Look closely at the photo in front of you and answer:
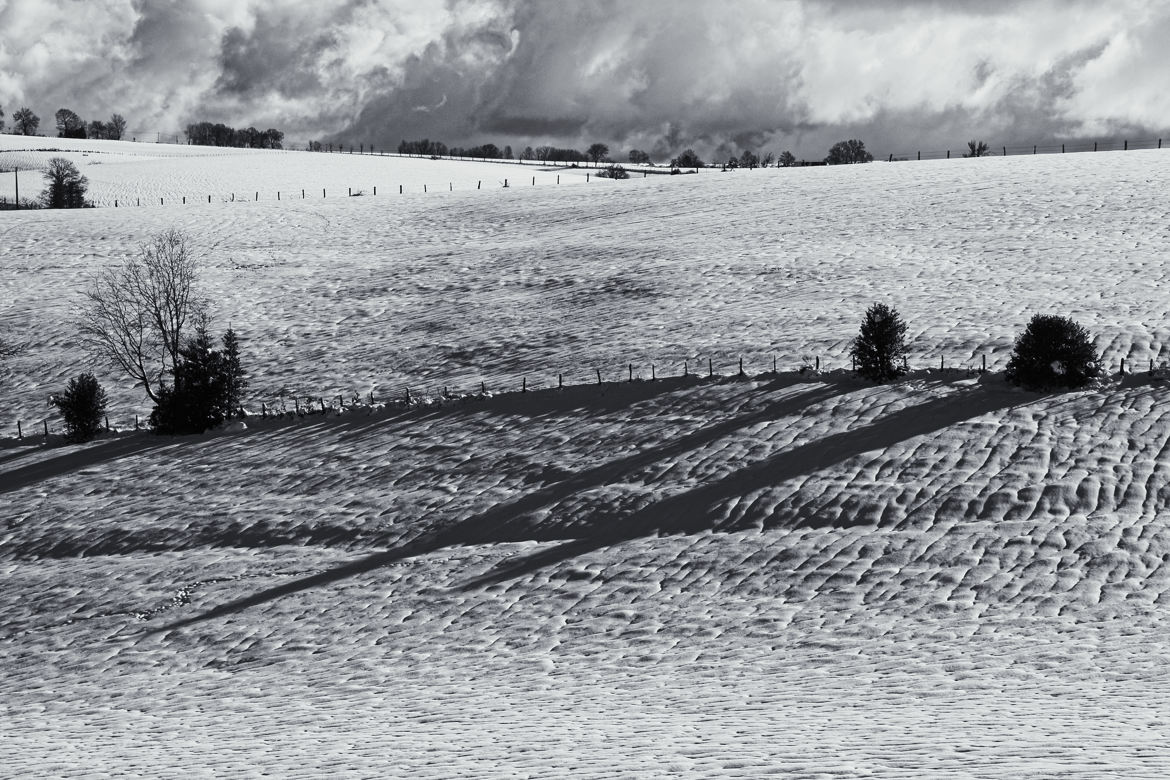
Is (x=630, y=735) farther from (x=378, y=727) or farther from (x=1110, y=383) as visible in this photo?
(x=1110, y=383)

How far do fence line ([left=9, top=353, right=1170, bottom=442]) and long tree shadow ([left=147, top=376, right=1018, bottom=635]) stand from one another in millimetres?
2959

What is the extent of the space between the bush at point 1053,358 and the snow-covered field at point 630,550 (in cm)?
56

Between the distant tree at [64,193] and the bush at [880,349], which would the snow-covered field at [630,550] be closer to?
the bush at [880,349]

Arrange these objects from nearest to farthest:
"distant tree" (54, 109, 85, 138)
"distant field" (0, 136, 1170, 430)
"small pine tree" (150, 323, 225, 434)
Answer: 1. "small pine tree" (150, 323, 225, 434)
2. "distant field" (0, 136, 1170, 430)
3. "distant tree" (54, 109, 85, 138)

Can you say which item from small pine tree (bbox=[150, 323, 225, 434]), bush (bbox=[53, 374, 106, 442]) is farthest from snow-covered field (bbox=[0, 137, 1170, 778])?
small pine tree (bbox=[150, 323, 225, 434])

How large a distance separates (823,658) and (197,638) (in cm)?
1049

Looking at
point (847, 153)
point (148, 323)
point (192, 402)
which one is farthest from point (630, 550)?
point (847, 153)

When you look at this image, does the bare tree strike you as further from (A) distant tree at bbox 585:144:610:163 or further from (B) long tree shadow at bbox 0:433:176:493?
(A) distant tree at bbox 585:144:610:163

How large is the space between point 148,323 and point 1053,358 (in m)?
29.7

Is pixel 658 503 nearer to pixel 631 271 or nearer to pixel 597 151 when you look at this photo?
pixel 631 271

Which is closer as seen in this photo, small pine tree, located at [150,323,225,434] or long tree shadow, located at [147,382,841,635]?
long tree shadow, located at [147,382,841,635]

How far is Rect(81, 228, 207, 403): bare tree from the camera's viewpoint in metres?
38.8

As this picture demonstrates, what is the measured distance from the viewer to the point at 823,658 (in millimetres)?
17188

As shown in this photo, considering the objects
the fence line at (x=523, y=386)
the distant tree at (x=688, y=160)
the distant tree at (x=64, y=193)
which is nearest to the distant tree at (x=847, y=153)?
the distant tree at (x=688, y=160)
